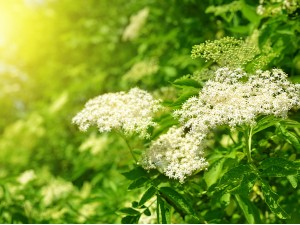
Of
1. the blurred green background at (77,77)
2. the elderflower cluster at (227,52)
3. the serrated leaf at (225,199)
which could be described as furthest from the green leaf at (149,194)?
the elderflower cluster at (227,52)

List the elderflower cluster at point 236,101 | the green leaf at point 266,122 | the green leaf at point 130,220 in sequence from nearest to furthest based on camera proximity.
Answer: the elderflower cluster at point 236,101
the green leaf at point 266,122
the green leaf at point 130,220

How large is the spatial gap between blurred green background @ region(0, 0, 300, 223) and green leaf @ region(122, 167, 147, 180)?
44cm

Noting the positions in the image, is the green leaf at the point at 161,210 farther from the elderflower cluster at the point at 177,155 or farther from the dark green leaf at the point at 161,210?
the elderflower cluster at the point at 177,155

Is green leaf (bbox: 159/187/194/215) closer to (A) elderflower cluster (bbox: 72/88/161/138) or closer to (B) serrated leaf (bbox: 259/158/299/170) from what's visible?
(A) elderflower cluster (bbox: 72/88/161/138)

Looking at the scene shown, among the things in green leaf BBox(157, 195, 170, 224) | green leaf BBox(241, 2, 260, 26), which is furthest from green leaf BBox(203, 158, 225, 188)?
green leaf BBox(241, 2, 260, 26)

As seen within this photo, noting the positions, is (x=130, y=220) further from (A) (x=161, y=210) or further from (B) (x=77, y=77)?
(B) (x=77, y=77)

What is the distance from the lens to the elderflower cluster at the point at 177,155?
6.93 ft

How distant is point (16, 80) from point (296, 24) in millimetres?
13055

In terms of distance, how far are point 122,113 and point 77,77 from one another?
24.1 ft

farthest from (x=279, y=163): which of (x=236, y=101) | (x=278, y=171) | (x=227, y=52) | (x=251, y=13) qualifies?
(x=251, y=13)

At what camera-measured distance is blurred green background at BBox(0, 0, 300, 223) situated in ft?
12.5

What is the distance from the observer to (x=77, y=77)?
9.40 m

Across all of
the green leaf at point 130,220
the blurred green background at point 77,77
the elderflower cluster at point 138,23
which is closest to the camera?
the green leaf at point 130,220

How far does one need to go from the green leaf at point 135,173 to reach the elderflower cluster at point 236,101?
460 mm
